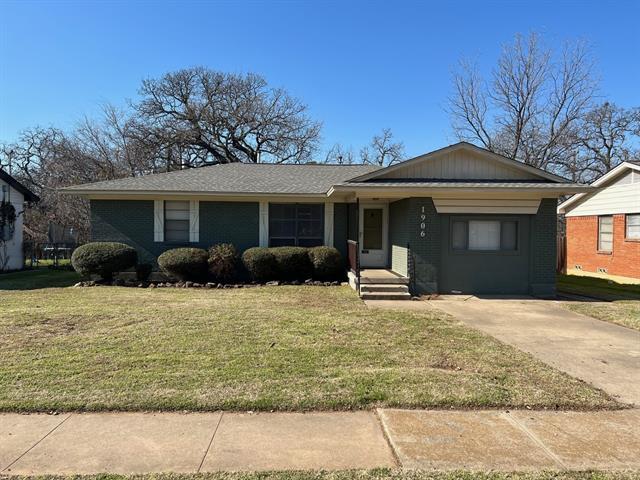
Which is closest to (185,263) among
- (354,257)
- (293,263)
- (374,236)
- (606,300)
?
(293,263)

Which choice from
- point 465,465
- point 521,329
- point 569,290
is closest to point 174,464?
point 465,465

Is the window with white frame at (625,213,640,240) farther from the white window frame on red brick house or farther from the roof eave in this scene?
the roof eave

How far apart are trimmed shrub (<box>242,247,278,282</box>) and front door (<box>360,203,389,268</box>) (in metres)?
2.98

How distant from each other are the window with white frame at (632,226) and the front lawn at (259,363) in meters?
11.0

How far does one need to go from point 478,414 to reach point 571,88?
1115 inches

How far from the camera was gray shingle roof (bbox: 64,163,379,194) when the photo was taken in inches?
533

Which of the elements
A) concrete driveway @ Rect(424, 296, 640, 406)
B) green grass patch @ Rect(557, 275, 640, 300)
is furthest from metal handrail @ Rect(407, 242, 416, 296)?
green grass patch @ Rect(557, 275, 640, 300)

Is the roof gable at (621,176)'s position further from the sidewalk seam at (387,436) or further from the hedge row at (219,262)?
the sidewalk seam at (387,436)

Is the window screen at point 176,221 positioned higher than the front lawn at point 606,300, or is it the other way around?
the window screen at point 176,221

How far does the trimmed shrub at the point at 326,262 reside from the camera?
1309cm

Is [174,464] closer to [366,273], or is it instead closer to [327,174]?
[366,273]

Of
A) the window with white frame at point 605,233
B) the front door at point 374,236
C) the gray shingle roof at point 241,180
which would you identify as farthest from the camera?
the window with white frame at point 605,233

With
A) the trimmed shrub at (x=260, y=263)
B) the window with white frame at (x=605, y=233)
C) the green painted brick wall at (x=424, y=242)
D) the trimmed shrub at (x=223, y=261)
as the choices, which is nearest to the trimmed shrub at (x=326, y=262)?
the trimmed shrub at (x=260, y=263)

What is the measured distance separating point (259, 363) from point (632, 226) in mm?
15847
